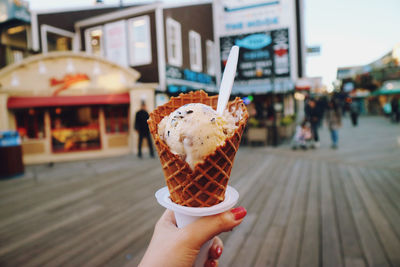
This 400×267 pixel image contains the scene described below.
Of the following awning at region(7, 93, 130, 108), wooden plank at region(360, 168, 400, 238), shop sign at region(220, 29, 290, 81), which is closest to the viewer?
wooden plank at region(360, 168, 400, 238)

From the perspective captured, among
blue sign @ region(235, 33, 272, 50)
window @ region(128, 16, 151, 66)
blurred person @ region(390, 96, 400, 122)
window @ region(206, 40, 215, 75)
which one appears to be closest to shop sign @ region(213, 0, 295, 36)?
blue sign @ region(235, 33, 272, 50)

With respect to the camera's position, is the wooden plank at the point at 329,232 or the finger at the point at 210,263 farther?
the wooden plank at the point at 329,232

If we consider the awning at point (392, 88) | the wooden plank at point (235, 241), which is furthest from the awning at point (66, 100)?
the awning at point (392, 88)

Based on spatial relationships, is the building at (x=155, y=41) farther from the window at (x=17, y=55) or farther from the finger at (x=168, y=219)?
the finger at (x=168, y=219)

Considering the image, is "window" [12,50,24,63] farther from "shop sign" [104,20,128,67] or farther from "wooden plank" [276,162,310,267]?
"wooden plank" [276,162,310,267]

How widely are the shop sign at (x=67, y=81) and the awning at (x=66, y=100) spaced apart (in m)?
0.48

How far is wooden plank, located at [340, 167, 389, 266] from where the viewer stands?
2.60 m

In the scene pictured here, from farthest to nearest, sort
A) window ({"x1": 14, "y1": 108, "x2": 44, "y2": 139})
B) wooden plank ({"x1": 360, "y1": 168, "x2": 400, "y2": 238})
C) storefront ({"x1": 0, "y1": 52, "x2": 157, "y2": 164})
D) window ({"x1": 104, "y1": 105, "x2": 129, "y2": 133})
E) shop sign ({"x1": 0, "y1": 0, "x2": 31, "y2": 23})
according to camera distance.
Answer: window ({"x1": 104, "y1": 105, "x2": 129, "y2": 133}) → shop sign ({"x1": 0, "y1": 0, "x2": 31, "y2": 23}) → window ({"x1": 14, "y1": 108, "x2": 44, "y2": 139}) → storefront ({"x1": 0, "y1": 52, "x2": 157, "y2": 164}) → wooden plank ({"x1": 360, "y1": 168, "x2": 400, "y2": 238})

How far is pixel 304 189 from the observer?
198 inches

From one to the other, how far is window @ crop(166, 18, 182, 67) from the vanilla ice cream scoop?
11.2 m

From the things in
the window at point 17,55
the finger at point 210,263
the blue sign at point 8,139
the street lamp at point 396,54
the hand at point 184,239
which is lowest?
the finger at point 210,263

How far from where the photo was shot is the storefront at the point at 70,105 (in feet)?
32.9

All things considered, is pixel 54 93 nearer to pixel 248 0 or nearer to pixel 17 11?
pixel 17 11

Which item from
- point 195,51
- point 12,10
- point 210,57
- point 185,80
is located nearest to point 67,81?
point 12,10
